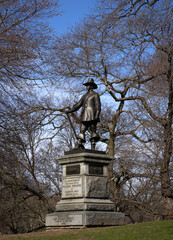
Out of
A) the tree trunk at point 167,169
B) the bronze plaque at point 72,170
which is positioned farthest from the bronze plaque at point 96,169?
the tree trunk at point 167,169

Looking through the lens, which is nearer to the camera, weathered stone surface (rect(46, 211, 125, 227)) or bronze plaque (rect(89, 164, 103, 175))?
weathered stone surface (rect(46, 211, 125, 227))

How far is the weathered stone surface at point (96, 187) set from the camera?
9250mm

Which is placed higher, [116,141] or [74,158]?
[116,141]

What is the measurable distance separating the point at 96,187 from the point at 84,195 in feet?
1.57

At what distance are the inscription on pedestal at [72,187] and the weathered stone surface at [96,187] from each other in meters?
0.24

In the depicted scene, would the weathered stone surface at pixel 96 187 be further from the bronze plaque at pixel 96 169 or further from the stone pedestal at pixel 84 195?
the bronze plaque at pixel 96 169

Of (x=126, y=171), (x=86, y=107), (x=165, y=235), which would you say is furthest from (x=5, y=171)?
(x=165, y=235)

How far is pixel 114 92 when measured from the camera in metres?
18.3

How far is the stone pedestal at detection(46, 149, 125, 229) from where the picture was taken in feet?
28.7

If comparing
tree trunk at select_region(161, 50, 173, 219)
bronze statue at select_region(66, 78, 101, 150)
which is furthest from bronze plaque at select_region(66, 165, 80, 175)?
tree trunk at select_region(161, 50, 173, 219)

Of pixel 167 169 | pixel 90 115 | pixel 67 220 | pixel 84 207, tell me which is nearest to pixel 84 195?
pixel 84 207

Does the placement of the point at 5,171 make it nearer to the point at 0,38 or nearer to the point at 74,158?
the point at 74,158

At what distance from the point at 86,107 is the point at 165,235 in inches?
206

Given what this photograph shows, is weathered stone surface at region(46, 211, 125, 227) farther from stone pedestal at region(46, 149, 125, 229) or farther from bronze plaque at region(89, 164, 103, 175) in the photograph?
bronze plaque at region(89, 164, 103, 175)
